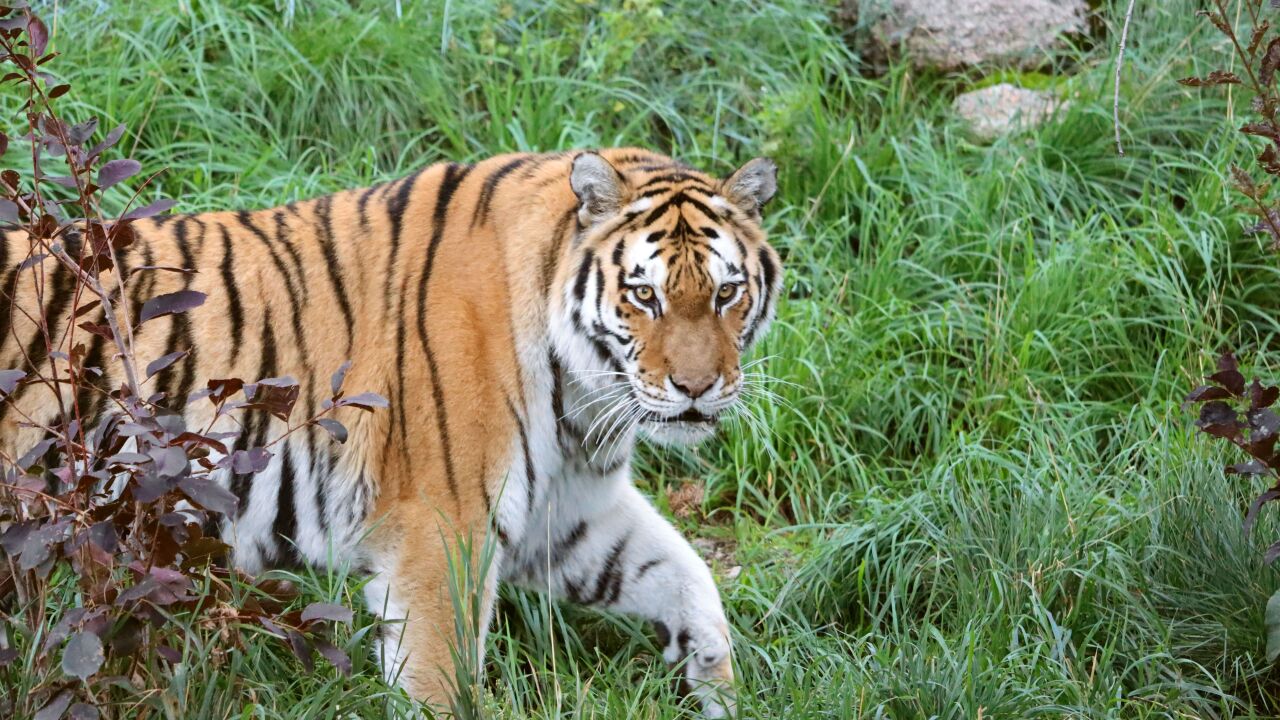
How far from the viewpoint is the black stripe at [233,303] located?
3.53 metres

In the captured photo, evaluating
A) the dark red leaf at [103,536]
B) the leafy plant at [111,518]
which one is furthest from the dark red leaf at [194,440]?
the dark red leaf at [103,536]

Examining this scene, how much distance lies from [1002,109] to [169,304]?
4.15 m

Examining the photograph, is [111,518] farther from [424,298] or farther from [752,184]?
[752,184]

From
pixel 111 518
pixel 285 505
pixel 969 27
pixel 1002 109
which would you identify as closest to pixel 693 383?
pixel 285 505

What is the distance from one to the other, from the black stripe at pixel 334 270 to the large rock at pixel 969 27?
3273mm

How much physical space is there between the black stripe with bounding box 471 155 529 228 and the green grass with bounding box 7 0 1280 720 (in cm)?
97

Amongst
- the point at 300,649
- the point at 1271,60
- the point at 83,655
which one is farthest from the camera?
the point at 1271,60

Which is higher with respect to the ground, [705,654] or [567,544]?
[567,544]

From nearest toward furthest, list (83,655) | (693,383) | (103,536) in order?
(83,655), (103,536), (693,383)

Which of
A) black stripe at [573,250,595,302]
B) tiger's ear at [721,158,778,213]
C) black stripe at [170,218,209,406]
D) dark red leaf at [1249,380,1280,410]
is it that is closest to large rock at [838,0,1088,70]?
tiger's ear at [721,158,778,213]

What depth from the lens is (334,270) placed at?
11.9 feet

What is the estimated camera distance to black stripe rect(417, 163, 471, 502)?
10.9ft

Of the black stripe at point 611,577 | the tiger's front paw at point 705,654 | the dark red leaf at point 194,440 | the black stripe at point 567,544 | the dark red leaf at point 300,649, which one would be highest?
the dark red leaf at point 194,440

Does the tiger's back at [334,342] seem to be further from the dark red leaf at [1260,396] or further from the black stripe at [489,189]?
the dark red leaf at [1260,396]
